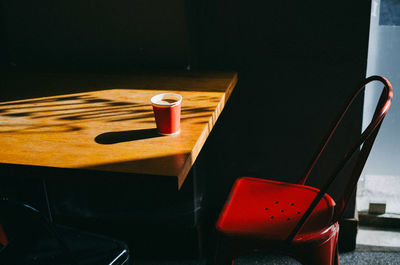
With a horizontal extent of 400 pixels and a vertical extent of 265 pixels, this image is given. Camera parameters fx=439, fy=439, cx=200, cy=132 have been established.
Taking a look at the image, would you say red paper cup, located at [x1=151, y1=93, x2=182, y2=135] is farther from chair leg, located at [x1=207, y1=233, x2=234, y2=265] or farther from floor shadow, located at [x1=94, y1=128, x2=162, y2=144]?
chair leg, located at [x1=207, y1=233, x2=234, y2=265]

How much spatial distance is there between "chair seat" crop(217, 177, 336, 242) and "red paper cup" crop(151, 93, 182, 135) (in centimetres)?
38

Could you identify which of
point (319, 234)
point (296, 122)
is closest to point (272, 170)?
A: point (296, 122)

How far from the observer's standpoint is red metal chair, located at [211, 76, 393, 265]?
138 cm

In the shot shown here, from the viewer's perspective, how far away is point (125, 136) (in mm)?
1369

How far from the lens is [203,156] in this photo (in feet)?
7.21

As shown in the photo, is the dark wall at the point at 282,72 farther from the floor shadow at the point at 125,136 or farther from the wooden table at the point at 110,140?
the floor shadow at the point at 125,136

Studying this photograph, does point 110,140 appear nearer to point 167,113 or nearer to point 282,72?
point 167,113

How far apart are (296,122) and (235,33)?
516 mm

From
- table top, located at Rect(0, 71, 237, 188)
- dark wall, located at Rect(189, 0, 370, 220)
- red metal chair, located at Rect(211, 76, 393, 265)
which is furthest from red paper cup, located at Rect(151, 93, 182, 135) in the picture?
dark wall, located at Rect(189, 0, 370, 220)

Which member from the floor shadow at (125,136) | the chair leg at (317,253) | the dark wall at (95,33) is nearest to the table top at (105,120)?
the floor shadow at (125,136)

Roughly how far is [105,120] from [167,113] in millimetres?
295

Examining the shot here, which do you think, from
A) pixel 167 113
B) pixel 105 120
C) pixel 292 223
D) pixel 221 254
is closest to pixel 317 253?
pixel 292 223

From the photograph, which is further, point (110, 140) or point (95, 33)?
point (95, 33)

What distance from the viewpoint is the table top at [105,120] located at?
1.24 meters
